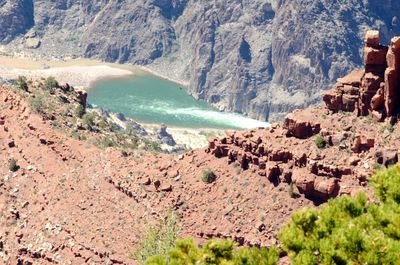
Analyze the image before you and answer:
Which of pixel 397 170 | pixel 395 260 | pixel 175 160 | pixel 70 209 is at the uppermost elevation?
pixel 397 170

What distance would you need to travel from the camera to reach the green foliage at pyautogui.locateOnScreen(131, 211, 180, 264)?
2687 inches

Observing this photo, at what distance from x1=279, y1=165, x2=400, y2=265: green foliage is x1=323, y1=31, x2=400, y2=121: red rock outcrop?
35.5 meters

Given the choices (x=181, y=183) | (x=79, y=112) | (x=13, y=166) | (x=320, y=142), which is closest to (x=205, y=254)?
(x=320, y=142)

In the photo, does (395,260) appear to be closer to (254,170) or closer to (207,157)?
(254,170)

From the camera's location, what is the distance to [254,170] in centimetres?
7362

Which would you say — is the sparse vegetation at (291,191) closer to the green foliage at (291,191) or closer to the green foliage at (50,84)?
the green foliage at (291,191)

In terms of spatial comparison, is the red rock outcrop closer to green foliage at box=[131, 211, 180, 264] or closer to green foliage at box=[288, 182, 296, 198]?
green foliage at box=[288, 182, 296, 198]

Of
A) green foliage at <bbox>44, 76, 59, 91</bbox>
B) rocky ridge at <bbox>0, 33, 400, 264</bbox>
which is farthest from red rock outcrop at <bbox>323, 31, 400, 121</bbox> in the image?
green foliage at <bbox>44, 76, 59, 91</bbox>

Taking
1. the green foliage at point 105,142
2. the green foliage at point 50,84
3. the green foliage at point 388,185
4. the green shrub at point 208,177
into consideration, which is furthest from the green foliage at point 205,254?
the green foliage at point 50,84

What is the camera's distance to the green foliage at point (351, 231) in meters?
28.5

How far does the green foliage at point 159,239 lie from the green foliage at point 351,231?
37055 millimetres

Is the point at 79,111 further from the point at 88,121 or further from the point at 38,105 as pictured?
the point at 38,105

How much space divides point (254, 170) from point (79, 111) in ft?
98.8

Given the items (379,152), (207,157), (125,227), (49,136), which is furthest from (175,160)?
(379,152)
